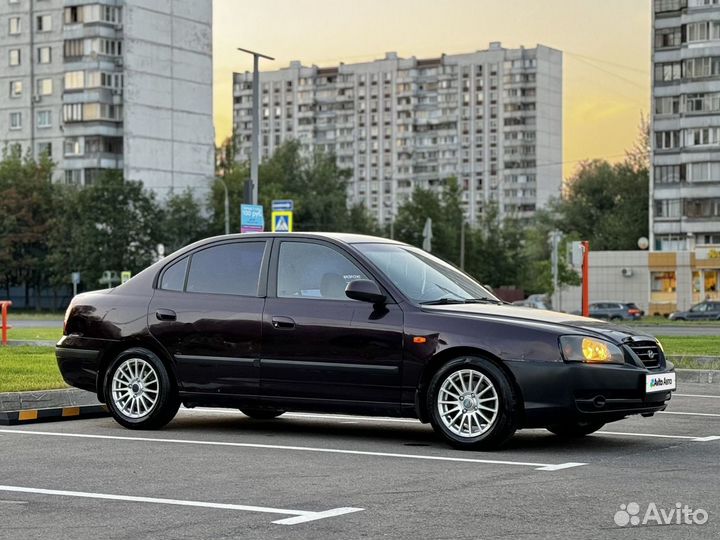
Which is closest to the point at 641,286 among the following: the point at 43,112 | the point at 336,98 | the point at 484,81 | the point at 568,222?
the point at 568,222

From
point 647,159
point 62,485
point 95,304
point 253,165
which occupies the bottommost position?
point 62,485

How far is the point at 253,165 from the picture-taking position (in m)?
31.2

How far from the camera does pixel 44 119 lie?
3910 inches

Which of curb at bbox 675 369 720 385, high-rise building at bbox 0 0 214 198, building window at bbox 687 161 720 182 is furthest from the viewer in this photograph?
high-rise building at bbox 0 0 214 198

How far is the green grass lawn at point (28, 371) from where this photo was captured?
44.8 feet

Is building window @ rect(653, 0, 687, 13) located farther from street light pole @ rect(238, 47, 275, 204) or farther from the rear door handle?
the rear door handle

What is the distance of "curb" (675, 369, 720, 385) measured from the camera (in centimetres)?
1867

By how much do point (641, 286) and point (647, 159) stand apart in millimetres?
32535

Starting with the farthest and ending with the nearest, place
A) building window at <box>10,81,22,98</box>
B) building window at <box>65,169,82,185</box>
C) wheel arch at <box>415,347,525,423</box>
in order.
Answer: building window at <box>10,81,22,98</box>, building window at <box>65,169,82,185</box>, wheel arch at <box>415,347,525,423</box>

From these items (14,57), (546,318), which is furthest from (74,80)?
(546,318)

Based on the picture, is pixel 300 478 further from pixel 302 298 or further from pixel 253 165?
pixel 253 165

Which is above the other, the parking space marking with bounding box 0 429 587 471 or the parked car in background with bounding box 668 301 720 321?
the parking space marking with bounding box 0 429 587 471

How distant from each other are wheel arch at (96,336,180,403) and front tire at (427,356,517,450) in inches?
98.8

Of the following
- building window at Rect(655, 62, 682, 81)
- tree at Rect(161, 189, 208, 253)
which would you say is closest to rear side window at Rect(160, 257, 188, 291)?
tree at Rect(161, 189, 208, 253)
